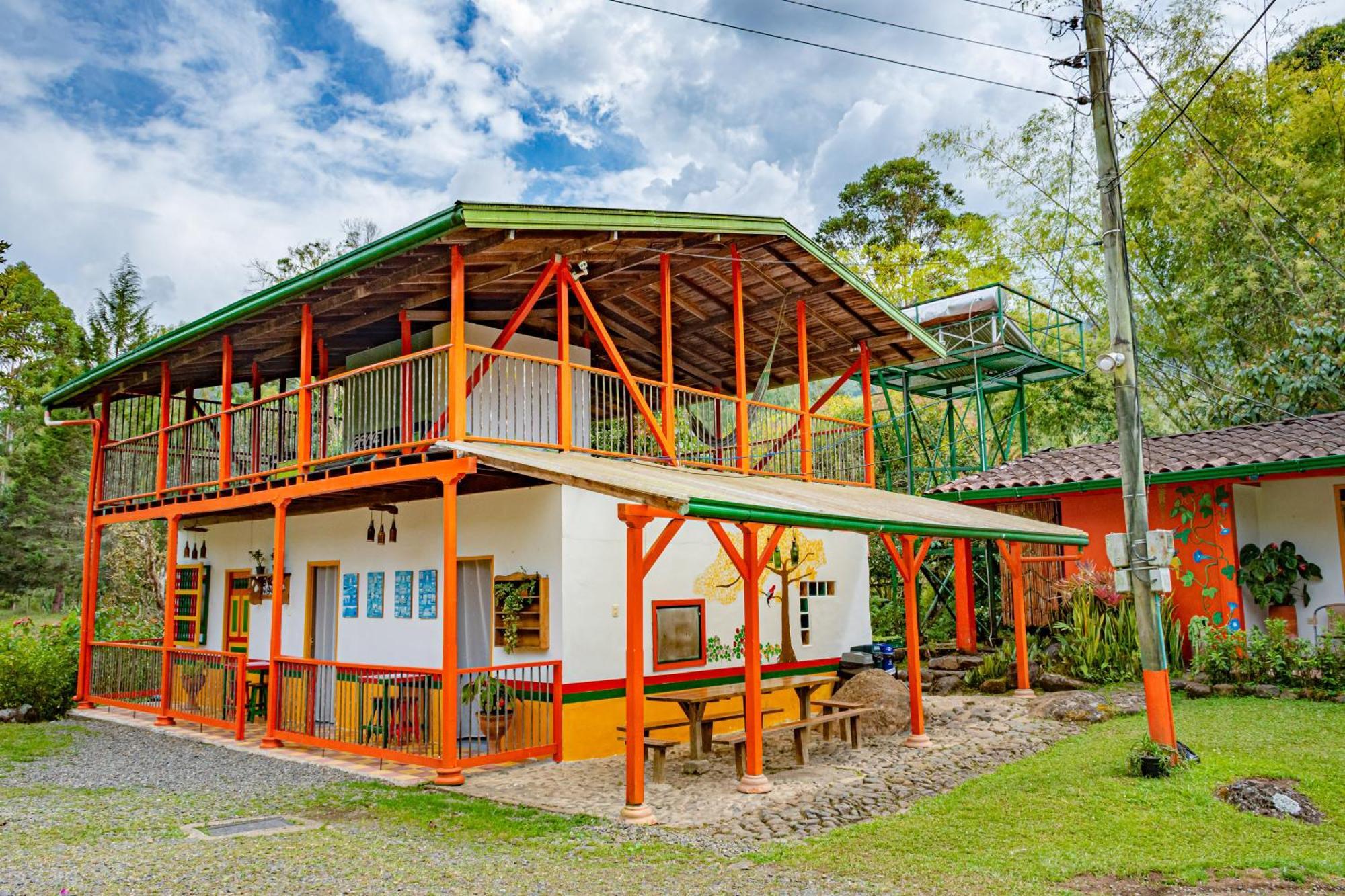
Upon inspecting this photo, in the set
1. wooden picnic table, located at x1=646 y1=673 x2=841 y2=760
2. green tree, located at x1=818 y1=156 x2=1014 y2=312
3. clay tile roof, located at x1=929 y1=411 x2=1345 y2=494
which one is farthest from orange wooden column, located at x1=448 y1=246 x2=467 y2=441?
green tree, located at x1=818 y1=156 x2=1014 y2=312

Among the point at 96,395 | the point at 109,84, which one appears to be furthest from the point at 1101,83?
Answer: the point at 109,84

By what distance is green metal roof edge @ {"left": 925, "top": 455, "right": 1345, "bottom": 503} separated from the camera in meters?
11.5

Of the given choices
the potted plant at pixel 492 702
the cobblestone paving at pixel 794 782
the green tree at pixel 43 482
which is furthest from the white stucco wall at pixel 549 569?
the green tree at pixel 43 482

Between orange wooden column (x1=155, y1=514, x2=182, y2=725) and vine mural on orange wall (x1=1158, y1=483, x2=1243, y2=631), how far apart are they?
13585 millimetres

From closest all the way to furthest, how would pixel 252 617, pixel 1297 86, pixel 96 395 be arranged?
pixel 252 617
pixel 96 395
pixel 1297 86

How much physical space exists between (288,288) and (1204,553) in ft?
39.7

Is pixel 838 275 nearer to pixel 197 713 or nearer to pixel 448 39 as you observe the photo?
pixel 197 713

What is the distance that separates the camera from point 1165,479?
12.7m

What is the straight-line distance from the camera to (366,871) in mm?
5711

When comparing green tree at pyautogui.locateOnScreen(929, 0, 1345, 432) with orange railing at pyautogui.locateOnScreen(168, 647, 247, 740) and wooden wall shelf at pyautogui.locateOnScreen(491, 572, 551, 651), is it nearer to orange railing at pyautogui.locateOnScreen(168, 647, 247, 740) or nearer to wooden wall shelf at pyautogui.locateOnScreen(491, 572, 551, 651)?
wooden wall shelf at pyautogui.locateOnScreen(491, 572, 551, 651)

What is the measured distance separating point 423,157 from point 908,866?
64526 mm

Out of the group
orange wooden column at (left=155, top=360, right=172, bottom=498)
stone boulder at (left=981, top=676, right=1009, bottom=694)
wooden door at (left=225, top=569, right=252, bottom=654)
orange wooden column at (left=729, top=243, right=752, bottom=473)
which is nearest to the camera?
orange wooden column at (left=729, top=243, right=752, bottom=473)

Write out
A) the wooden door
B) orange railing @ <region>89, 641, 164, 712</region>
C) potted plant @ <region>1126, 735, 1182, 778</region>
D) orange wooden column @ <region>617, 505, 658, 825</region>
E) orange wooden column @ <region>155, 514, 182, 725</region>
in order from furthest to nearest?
the wooden door, orange railing @ <region>89, 641, 164, 712</region>, orange wooden column @ <region>155, 514, 182, 725</region>, potted plant @ <region>1126, 735, 1182, 778</region>, orange wooden column @ <region>617, 505, 658, 825</region>

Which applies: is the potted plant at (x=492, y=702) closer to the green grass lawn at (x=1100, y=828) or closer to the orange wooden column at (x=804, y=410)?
the green grass lawn at (x=1100, y=828)
